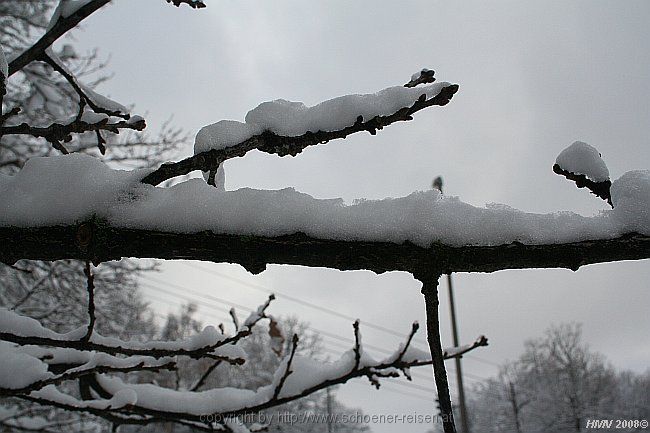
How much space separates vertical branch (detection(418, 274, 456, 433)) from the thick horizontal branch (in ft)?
0.15

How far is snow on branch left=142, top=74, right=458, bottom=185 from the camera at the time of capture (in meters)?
0.98

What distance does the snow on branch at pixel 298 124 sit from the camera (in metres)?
0.98

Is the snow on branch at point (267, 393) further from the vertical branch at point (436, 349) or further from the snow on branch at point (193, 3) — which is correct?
the snow on branch at point (193, 3)

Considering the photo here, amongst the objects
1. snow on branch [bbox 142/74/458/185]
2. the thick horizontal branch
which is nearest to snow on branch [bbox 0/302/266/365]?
the thick horizontal branch

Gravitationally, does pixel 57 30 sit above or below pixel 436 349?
above

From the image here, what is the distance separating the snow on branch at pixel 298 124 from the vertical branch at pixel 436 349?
359mm

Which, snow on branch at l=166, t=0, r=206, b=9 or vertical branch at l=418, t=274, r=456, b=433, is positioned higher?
snow on branch at l=166, t=0, r=206, b=9

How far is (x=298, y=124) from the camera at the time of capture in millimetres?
1042

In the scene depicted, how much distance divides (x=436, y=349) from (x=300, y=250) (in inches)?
13.7

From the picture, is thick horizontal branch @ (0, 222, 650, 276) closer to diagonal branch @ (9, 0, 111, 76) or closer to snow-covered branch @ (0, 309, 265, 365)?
snow-covered branch @ (0, 309, 265, 365)

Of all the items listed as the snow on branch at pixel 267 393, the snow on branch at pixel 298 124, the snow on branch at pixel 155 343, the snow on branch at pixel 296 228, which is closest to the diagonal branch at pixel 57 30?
the snow on branch at pixel 155 343

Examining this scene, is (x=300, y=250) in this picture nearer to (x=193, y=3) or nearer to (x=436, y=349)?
(x=436, y=349)

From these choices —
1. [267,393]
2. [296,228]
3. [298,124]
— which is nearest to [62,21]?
[298,124]

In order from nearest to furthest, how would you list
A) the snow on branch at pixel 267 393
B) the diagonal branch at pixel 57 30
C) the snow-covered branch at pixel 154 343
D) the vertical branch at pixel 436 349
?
the vertical branch at pixel 436 349 < the snow-covered branch at pixel 154 343 < the snow on branch at pixel 267 393 < the diagonal branch at pixel 57 30
